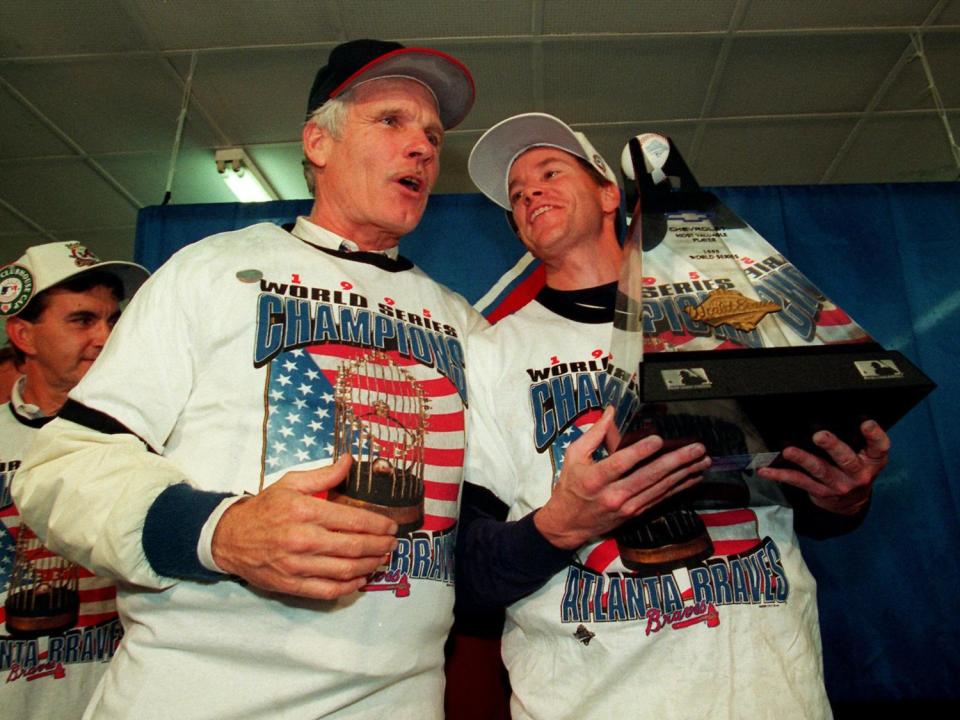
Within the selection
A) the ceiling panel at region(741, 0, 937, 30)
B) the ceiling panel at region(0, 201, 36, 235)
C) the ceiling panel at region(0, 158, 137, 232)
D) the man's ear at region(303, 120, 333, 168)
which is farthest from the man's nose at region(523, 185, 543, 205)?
the ceiling panel at region(0, 201, 36, 235)

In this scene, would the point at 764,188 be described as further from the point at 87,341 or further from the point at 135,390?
the point at 87,341

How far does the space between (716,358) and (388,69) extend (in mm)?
1015

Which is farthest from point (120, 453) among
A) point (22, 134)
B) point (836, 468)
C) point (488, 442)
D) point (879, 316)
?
point (22, 134)

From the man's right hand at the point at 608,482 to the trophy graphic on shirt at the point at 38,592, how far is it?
122 centimetres

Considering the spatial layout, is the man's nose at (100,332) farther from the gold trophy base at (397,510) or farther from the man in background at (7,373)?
the gold trophy base at (397,510)

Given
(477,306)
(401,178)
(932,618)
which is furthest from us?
(477,306)

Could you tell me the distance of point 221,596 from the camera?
907 millimetres

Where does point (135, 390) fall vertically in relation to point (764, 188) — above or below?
below

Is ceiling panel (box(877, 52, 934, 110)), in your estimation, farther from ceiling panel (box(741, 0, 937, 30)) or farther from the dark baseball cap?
the dark baseball cap

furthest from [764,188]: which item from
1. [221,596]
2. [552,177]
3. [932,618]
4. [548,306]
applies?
[221,596]

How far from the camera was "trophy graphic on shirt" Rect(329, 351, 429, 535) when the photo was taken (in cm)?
100

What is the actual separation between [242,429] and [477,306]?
48.3 inches

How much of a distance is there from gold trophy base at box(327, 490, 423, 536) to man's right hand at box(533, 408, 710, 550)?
20 cm

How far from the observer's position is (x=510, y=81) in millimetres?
2988
